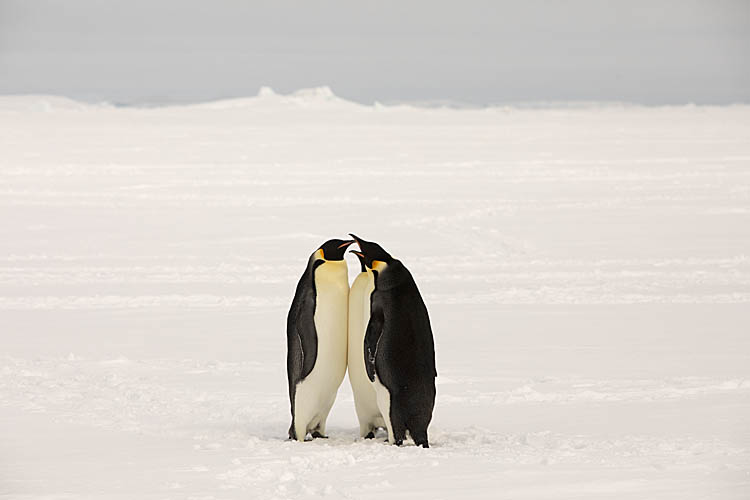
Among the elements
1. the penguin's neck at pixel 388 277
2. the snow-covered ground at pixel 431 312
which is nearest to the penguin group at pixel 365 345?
the penguin's neck at pixel 388 277

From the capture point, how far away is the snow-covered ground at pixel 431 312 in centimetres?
405

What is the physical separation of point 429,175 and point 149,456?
1690cm

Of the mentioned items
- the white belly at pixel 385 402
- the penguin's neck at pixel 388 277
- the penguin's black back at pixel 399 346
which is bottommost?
the white belly at pixel 385 402

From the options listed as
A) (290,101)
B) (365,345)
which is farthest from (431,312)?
(290,101)

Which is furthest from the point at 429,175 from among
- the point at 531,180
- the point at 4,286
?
the point at 4,286

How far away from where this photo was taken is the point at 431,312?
8836 millimetres

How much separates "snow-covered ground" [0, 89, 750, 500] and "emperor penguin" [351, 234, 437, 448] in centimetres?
16

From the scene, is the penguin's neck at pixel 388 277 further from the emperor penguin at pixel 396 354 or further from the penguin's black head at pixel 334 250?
the penguin's black head at pixel 334 250

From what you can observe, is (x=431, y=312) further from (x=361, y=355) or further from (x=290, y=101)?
(x=290, y=101)

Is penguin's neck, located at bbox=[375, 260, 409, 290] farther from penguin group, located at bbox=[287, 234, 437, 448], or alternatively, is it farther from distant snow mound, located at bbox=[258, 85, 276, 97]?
distant snow mound, located at bbox=[258, 85, 276, 97]

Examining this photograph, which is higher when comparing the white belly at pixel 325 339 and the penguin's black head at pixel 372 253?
the penguin's black head at pixel 372 253

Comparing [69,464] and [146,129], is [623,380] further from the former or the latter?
[146,129]

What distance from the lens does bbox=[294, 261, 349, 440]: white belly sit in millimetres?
4691

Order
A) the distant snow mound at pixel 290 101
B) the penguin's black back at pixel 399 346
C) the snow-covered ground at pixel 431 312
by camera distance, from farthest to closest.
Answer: the distant snow mound at pixel 290 101
the penguin's black back at pixel 399 346
the snow-covered ground at pixel 431 312
